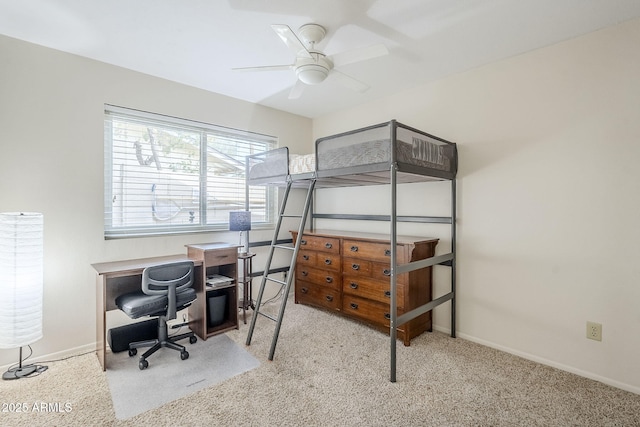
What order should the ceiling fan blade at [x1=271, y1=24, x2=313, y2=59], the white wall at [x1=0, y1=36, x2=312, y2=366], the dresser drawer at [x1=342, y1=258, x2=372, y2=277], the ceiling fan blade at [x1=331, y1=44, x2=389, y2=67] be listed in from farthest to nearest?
the dresser drawer at [x1=342, y1=258, x2=372, y2=277] → the white wall at [x1=0, y1=36, x2=312, y2=366] → the ceiling fan blade at [x1=331, y1=44, x2=389, y2=67] → the ceiling fan blade at [x1=271, y1=24, x2=313, y2=59]

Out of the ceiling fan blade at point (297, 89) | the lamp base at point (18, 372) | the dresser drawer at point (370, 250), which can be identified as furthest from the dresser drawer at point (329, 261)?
the lamp base at point (18, 372)

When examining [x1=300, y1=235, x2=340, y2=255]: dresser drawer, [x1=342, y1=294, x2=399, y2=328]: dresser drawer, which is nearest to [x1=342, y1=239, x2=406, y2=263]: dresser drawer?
[x1=300, y1=235, x2=340, y2=255]: dresser drawer

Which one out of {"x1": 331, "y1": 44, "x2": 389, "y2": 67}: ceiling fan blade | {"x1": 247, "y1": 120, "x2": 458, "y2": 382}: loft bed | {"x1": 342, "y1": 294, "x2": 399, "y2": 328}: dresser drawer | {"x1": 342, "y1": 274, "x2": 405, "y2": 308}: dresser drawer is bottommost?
{"x1": 342, "y1": 294, "x2": 399, "y2": 328}: dresser drawer

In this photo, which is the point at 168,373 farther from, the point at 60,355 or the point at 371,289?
the point at 371,289

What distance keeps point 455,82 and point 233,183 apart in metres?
2.69

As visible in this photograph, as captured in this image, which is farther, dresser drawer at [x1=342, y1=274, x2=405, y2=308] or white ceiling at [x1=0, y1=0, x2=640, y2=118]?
dresser drawer at [x1=342, y1=274, x2=405, y2=308]

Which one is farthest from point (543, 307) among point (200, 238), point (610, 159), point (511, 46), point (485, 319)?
point (200, 238)

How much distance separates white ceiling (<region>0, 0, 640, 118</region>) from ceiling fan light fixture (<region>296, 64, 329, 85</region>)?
30 cm

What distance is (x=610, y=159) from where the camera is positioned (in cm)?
214

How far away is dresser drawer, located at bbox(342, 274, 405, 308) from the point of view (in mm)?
2799

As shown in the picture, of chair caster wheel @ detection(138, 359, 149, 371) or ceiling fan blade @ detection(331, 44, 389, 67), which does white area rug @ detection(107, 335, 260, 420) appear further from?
ceiling fan blade @ detection(331, 44, 389, 67)

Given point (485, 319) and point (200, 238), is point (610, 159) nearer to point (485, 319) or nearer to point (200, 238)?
point (485, 319)

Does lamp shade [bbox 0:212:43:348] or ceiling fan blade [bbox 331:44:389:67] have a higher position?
ceiling fan blade [bbox 331:44:389:67]

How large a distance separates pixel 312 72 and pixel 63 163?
2.23 metres
